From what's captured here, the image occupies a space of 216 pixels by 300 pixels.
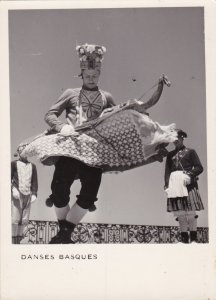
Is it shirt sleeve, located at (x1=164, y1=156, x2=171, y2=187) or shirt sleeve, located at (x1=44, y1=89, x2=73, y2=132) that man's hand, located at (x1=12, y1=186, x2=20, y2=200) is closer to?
shirt sleeve, located at (x1=44, y1=89, x2=73, y2=132)

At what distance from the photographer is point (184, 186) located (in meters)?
1.47

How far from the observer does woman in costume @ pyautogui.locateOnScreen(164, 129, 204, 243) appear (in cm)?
146

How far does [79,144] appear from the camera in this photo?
147 centimetres

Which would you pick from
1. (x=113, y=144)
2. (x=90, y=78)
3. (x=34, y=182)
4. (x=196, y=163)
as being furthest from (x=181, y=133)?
(x=34, y=182)

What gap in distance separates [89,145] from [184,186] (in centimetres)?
31

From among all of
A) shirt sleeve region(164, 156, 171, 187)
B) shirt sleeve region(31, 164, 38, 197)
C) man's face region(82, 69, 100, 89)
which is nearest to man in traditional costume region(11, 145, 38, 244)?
shirt sleeve region(31, 164, 38, 197)

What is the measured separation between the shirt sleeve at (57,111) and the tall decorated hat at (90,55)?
0.30 feet

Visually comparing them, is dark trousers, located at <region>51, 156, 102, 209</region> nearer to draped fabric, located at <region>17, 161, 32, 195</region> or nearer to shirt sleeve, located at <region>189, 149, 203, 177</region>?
draped fabric, located at <region>17, 161, 32, 195</region>

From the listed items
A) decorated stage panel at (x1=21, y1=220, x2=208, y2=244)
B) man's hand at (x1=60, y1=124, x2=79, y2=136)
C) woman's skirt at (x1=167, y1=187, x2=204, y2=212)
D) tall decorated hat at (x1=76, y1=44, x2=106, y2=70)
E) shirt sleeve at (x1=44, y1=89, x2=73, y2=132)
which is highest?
tall decorated hat at (x1=76, y1=44, x2=106, y2=70)

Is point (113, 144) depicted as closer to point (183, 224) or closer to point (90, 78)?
point (90, 78)

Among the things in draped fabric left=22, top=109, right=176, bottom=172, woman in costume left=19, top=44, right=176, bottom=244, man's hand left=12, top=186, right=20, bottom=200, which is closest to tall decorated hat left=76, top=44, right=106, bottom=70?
woman in costume left=19, top=44, right=176, bottom=244

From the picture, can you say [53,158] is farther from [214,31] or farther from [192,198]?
[214,31]

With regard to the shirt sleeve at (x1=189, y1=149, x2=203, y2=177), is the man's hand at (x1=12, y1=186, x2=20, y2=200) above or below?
below

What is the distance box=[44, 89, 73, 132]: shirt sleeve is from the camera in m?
1.47
